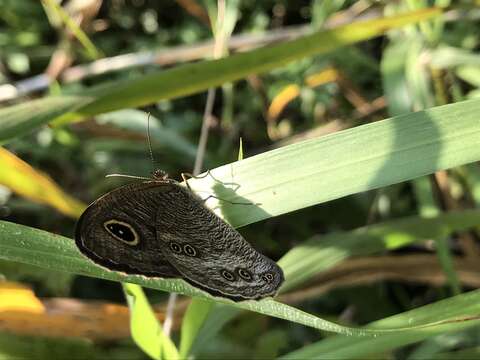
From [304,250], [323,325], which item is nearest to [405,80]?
[304,250]

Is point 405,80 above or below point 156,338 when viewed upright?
above

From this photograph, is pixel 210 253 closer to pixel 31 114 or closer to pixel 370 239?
pixel 31 114

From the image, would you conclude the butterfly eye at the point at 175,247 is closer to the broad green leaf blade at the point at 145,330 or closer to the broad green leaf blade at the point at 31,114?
the broad green leaf blade at the point at 145,330

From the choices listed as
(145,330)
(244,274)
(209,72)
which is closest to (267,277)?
(244,274)

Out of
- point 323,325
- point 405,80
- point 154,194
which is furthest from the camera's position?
point 405,80

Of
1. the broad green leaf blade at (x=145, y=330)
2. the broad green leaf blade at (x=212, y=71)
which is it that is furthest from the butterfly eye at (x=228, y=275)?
the broad green leaf blade at (x=212, y=71)

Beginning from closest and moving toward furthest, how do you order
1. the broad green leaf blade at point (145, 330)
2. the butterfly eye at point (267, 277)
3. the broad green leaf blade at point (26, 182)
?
the butterfly eye at point (267, 277) < the broad green leaf blade at point (145, 330) < the broad green leaf blade at point (26, 182)

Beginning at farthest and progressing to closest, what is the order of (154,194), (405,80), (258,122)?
(258,122) → (405,80) → (154,194)

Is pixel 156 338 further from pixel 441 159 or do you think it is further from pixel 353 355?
pixel 441 159

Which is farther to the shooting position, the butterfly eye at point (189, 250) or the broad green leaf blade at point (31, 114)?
the broad green leaf blade at point (31, 114)
